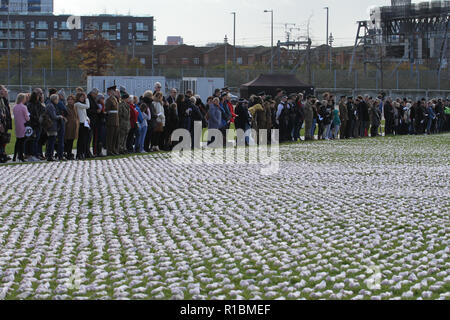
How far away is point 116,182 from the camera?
16.2 metres

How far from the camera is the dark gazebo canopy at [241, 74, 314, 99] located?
170ft

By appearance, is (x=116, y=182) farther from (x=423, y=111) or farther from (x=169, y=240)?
(x=423, y=111)

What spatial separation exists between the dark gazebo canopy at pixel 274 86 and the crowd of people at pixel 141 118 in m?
15.3

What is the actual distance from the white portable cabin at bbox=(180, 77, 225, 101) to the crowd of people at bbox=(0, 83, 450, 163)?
62.1ft

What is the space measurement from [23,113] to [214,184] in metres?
6.59

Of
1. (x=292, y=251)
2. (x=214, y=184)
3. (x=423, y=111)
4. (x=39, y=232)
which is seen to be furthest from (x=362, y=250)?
(x=423, y=111)

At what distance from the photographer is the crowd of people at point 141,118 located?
20.6m

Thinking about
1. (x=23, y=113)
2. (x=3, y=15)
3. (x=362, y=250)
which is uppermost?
(x=3, y=15)

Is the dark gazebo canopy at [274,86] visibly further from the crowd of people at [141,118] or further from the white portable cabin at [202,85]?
the crowd of people at [141,118]

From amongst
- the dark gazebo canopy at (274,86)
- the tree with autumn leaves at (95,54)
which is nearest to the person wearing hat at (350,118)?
the dark gazebo canopy at (274,86)

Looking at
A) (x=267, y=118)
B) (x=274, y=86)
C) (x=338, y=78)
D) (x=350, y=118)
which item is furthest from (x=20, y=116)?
(x=338, y=78)

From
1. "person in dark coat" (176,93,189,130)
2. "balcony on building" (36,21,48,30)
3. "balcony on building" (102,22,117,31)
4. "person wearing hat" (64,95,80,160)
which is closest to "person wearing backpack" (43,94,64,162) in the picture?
"person wearing hat" (64,95,80,160)

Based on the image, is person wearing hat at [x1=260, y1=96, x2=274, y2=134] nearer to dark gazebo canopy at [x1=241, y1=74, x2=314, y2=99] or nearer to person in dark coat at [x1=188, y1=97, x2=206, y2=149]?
person in dark coat at [x1=188, y1=97, x2=206, y2=149]

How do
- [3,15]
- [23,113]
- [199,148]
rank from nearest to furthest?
[23,113]
[199,148]
[3,15]
